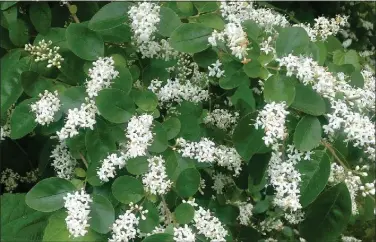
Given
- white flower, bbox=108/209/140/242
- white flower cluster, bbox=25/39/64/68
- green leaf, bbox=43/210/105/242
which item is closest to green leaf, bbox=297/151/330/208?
white flower, bbox=108/209/140/242

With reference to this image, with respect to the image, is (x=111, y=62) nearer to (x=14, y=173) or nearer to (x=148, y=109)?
(x=148, y=109)

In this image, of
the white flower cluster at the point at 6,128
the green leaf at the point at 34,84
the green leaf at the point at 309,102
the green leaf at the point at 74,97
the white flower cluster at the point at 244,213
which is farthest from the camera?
the white flower cluster at the point at 244,213

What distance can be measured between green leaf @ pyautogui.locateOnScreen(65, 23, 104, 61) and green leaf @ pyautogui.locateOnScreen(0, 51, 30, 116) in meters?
0.24

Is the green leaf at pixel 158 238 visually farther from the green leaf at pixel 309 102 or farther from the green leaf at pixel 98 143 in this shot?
the green leaf at pixel 309 102

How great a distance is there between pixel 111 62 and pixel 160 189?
40 cm

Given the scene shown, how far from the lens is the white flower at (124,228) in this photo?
1.26m

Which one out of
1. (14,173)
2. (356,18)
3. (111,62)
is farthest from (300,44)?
(356,18)

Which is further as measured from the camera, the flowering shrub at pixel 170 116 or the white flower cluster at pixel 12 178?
the white flower cluster at pixel 12 178

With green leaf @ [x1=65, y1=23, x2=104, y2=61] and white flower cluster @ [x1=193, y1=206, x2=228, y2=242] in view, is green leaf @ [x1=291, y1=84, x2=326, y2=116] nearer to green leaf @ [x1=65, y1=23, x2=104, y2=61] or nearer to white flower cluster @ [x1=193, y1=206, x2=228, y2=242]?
white flower cluster @ [x1=193, y1=206, x2=228, y2=242]

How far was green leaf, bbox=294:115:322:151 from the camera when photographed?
1.30 m

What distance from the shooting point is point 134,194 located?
1.31 m

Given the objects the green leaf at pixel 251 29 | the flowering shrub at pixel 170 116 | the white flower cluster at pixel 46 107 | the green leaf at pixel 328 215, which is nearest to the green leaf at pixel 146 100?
the flowering shrub at pixel 170 116

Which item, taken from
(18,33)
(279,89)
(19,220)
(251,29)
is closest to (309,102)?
(279,89)

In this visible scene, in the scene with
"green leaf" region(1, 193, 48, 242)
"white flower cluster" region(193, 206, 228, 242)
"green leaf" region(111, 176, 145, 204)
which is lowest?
"green leaf" region(1, 193, 48, 242)
